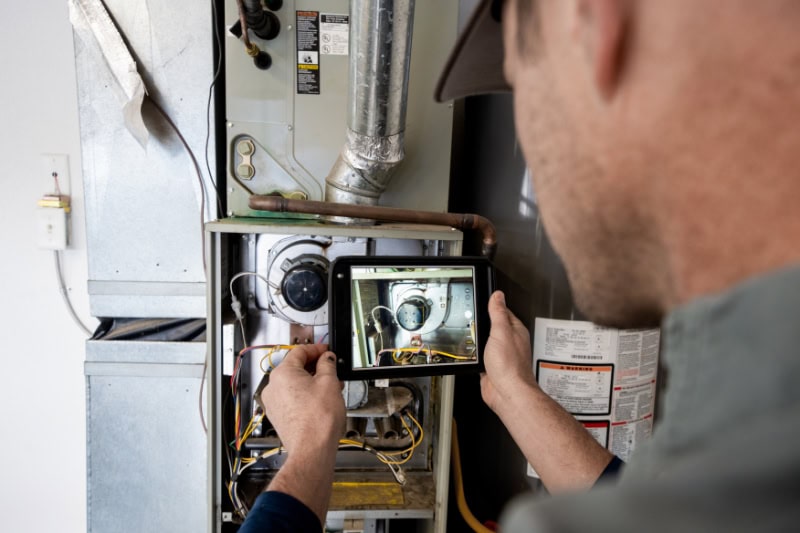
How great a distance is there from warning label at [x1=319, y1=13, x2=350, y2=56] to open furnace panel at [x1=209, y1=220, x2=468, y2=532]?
44 cm

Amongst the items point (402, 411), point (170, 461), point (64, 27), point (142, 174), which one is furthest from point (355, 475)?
point (64, 27)

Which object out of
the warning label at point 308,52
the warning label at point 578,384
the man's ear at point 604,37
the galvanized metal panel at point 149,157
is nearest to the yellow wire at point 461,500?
the warning label at point 578,384

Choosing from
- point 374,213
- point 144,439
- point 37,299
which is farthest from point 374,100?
point 37,299

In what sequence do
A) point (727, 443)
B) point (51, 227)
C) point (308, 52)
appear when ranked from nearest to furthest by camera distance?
point (727, 443) → point (308, 52) → point (51, 227)

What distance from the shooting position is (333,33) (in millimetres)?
1099

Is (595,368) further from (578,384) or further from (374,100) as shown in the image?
(374,100)

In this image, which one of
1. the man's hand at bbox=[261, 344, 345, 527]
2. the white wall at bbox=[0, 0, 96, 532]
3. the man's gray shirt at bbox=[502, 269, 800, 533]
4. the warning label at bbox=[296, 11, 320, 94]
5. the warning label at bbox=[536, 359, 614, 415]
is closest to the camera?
the man's gray shirt at bbox=[502, 269, 800, 533]

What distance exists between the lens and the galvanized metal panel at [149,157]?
112 centimetres

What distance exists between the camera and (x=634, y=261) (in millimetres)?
349

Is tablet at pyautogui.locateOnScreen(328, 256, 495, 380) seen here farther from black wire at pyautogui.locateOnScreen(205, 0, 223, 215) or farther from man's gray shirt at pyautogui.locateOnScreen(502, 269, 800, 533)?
man's gray shirt at pyautogui.locateOnScreen(502, 269, 800, 533)

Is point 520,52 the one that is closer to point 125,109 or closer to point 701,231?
point 701,231

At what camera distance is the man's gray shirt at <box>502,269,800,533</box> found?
194 millimetres

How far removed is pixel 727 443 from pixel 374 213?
2.74 feet

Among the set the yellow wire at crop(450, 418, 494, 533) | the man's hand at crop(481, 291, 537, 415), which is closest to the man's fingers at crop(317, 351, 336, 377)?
the man's hand at crop(481, 291, 537, 415)
